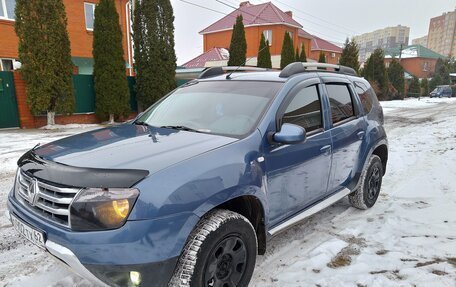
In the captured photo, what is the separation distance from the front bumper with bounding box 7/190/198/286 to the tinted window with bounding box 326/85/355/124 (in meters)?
2.30

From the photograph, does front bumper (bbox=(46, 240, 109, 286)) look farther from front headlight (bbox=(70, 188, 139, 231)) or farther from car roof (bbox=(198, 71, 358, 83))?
car roof (bbox=(198, 71, 358, 83))

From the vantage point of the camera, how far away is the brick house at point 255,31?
30.0 m

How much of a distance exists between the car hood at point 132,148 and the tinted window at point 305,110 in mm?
775

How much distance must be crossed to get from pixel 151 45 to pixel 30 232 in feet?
41.4

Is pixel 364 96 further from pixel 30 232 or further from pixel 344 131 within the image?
pixel 30 232

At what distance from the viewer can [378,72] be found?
2947 cm

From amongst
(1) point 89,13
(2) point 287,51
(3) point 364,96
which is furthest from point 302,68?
(2) point 287,51

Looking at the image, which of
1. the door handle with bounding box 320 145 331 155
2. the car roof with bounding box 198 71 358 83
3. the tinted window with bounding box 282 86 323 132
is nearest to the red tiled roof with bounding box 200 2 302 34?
the car roof with bounding box 198 71 358 83

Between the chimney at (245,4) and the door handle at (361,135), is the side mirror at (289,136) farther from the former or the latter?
the chimney at (245,4)

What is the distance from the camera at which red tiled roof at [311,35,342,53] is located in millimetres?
42406

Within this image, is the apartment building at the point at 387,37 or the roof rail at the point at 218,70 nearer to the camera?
the roof rail at the point at 218,70

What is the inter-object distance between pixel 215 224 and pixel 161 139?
830 millimetres

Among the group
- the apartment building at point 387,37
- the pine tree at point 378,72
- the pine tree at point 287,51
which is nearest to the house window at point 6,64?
the pine tree at point 287,51

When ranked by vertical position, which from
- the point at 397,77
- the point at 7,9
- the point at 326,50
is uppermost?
the point at 326,50
